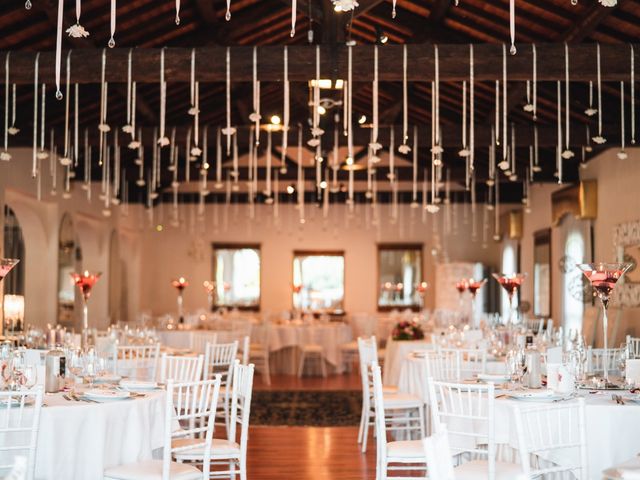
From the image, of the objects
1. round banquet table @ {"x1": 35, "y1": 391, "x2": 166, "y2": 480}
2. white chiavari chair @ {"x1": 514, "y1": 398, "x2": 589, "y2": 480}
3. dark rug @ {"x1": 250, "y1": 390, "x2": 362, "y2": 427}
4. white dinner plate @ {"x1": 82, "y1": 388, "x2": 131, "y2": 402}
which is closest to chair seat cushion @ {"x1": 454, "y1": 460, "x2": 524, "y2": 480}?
white chiavari chair @ {"x1": 514, "y1": 398, "x2": 589, "y2": 480}

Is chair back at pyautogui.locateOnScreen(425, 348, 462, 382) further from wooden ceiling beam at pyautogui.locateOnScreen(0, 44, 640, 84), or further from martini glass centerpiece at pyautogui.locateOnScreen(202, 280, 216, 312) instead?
martini glass centerpiece at pyautogui.locateOnScreen(202, 280, 216, 312)

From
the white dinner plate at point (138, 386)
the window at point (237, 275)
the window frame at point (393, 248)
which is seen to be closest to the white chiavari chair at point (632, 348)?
the white dinner plate at point (138, 386)

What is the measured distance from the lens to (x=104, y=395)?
5004 mm

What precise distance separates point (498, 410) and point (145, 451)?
2.15m

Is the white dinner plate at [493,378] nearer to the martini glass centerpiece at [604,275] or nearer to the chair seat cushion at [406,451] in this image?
the martini glass centerpiece at [604,275]

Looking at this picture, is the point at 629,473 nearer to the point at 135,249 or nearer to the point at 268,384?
the point at 268,384

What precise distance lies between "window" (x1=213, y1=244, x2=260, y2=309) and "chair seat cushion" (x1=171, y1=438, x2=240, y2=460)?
1417 centimetres

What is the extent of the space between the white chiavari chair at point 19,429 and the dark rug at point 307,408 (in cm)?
524

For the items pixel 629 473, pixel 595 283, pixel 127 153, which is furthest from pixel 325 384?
pixel 629 473

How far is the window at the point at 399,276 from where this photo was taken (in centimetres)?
1970

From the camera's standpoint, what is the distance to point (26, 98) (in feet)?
35.5

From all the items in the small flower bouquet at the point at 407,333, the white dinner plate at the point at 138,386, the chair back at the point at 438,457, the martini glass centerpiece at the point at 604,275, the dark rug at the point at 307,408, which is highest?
the martini glass centerpiece at the point at 604,275

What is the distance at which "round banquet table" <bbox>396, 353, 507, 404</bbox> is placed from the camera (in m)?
7.75

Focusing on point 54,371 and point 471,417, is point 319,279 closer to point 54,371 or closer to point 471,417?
point 54,371
